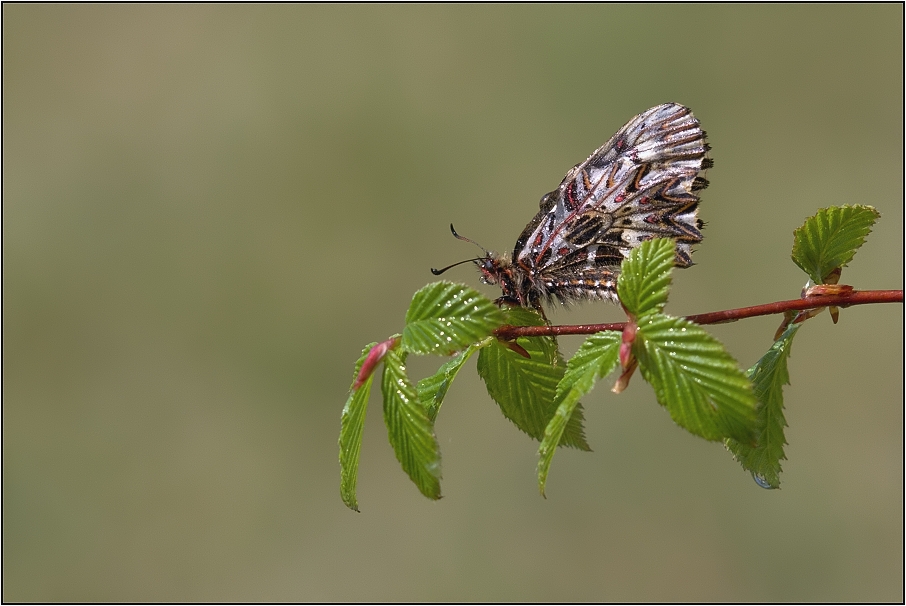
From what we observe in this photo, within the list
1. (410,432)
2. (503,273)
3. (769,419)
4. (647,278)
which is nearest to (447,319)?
(410,432)

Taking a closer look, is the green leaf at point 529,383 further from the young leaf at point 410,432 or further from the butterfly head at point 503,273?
the young leaf at point 410,432

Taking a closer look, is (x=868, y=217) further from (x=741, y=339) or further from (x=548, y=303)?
(x=741, y=339)

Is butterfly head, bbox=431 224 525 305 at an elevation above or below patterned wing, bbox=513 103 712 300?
below

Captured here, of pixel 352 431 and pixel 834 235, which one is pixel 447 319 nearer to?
pixel 352 431

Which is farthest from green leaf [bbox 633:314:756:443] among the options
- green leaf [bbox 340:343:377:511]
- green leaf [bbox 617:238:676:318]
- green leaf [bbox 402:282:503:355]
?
green leaf [bbox 340:343:377:511]

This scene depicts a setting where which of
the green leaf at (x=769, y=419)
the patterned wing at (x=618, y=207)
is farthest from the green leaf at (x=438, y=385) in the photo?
the green leaf at (x=769, y=419)

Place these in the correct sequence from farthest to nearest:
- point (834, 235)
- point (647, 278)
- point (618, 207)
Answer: point (618, 207) → point (834, 235) → point (647, 278)

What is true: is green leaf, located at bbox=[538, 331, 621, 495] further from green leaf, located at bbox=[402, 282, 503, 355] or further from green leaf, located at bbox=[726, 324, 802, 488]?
green leaf, located at bbox=[726, 324, 802, 488]
